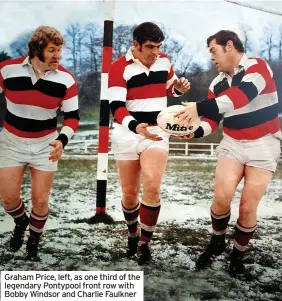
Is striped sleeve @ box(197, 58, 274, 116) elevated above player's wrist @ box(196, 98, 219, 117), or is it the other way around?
striped sleeve @ box(197, 58, 274, 116)

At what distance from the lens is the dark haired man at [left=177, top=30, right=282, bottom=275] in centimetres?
143

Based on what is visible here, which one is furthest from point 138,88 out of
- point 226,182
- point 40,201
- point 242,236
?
point 242,236

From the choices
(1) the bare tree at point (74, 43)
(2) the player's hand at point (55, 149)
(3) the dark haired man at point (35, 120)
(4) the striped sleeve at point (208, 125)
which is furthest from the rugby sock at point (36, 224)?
(4) the striped sleeve at point (208, 125)

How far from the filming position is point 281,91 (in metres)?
1.58

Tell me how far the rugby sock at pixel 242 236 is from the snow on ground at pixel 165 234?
0.08 meters

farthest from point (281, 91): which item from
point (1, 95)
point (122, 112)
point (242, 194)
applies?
point (1, 95)

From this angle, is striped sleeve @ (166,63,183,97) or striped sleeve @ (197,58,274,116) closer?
striped sleeve @ (197,58,274,116)

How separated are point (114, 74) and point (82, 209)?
646 millimetres

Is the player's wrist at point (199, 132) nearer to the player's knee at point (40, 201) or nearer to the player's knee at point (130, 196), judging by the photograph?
the player's knee at point (130, 196)

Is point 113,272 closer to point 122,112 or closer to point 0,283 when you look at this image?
point 0,283

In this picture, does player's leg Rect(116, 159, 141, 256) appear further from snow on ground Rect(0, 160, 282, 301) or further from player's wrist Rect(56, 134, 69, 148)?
player's wrist Rect(56, 134, 69, 148)

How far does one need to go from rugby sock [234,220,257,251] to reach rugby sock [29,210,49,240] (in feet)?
2.65

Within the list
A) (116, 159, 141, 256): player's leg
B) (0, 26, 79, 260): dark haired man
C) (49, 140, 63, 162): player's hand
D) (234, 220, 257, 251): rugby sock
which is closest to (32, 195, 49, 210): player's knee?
(0, 26, 79, 260): dark haired man

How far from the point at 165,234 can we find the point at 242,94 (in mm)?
703
